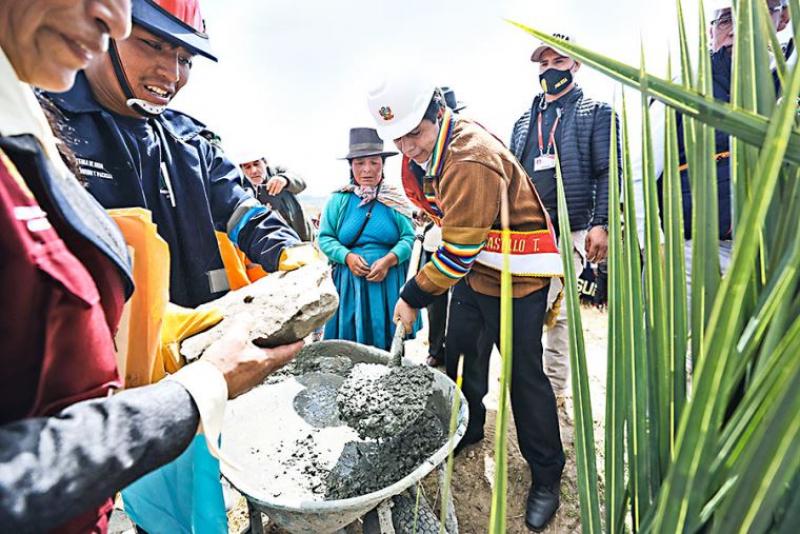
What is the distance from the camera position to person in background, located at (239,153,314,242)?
448 centimetres

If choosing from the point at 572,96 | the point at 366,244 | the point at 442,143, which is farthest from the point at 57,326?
the point at 572,96

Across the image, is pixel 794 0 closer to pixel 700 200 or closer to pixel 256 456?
pixel 700 200

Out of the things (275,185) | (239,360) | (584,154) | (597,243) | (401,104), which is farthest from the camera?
(275,185)

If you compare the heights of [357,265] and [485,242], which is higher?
[485,242]

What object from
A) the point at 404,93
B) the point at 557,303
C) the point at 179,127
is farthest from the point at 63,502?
the point at 557,303

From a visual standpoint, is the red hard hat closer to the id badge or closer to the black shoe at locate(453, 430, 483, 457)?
the id badge

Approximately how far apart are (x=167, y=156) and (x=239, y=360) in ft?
3.87

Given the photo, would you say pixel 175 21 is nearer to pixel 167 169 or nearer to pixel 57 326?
pixel 167 169

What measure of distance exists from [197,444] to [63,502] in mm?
862

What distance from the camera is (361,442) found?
1.59 meters

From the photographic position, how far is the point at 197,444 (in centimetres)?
124

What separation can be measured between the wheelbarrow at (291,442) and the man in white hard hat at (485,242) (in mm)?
533

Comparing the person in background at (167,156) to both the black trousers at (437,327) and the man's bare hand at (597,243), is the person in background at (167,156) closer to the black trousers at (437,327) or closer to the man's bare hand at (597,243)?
the man's bare hand at (597,243)

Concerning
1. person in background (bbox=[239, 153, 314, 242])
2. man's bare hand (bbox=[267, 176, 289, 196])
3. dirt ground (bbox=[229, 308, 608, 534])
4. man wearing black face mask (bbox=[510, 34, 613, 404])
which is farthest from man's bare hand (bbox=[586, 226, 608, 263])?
man's bare hand (bbox=[267, 176, 289, 196])
